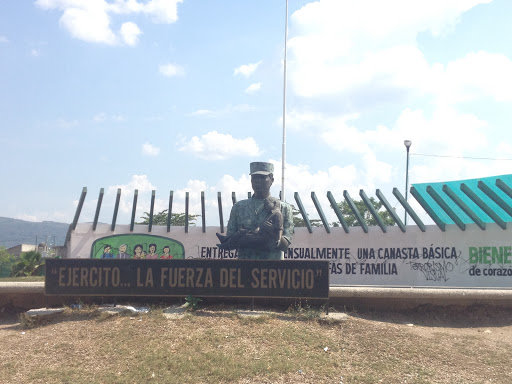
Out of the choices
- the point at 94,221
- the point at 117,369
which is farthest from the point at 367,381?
the point at 94,221

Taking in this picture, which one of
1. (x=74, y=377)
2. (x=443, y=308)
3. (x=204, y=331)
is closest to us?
(x=74, y=377)

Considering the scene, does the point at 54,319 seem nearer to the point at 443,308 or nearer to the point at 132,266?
the point at 132,266

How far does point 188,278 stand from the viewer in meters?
10.5

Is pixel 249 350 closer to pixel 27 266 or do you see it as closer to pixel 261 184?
pixel 261 184

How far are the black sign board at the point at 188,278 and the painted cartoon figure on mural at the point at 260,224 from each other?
55 centimetres

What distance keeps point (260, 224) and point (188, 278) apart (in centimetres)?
191

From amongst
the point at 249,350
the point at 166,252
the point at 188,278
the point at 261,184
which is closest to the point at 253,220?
the point at 261,184

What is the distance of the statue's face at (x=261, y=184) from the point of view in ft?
36.7

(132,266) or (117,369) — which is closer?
(117,369)

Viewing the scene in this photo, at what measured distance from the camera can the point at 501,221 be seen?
2000 centimetres

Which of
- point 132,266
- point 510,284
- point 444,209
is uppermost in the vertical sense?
point 444,209

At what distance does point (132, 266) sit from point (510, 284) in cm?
1569

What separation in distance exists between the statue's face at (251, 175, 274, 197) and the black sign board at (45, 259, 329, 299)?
5.46 feet

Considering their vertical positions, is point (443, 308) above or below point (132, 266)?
below
